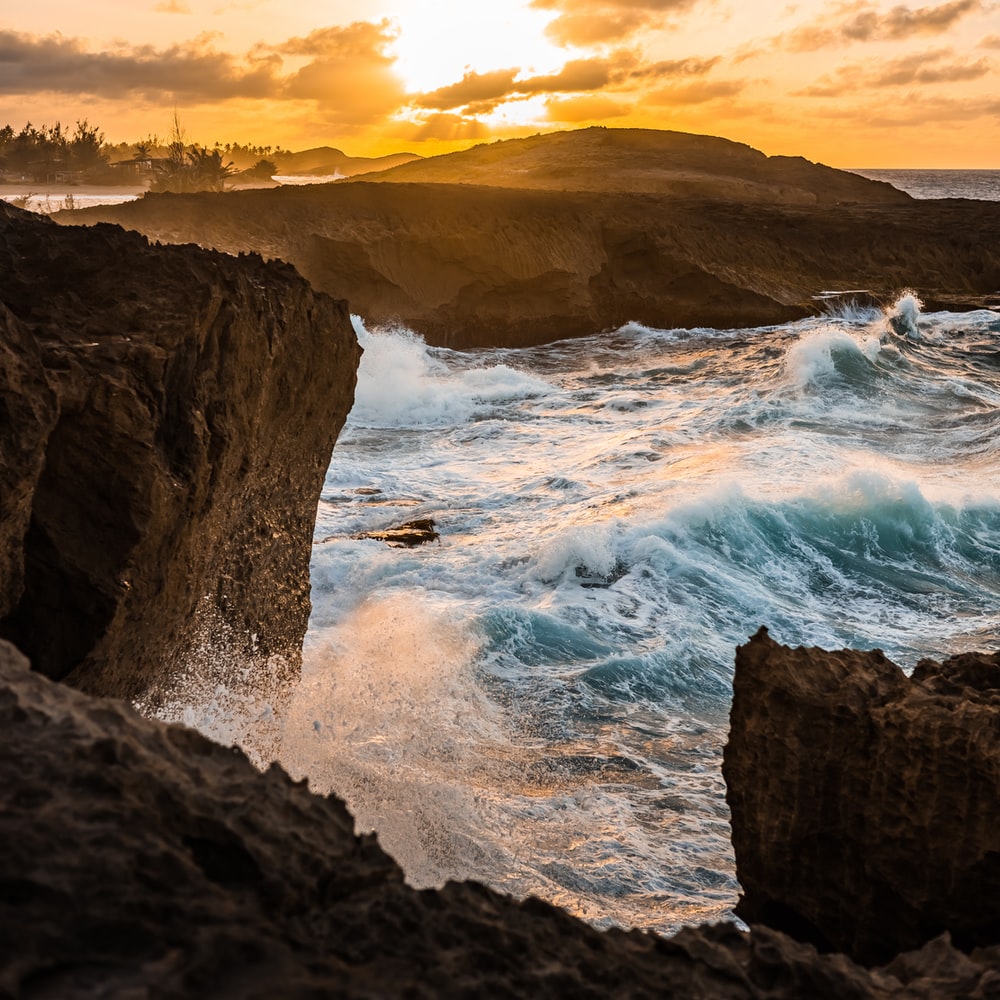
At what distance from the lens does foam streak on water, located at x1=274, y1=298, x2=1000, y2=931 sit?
546cm

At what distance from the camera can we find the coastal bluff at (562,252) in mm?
22000

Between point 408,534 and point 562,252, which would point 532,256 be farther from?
point 408,534

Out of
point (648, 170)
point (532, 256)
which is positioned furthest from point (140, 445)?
point (648, 170)

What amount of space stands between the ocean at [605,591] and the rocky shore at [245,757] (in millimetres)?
1007

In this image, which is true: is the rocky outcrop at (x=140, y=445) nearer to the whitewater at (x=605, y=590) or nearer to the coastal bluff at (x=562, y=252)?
the whitewater at (x=605, y=590)

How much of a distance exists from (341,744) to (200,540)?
6.17ft

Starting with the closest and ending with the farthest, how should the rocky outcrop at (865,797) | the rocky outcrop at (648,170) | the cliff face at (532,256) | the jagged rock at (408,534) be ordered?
the rocky outcrop at (865,797) → the jagged rock at (408,534) → the cliff face at (532,256) → the rocky outcrop at (648,170)

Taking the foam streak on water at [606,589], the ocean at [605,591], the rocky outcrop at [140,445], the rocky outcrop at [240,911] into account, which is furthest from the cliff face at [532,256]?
the rocky outcrop at [240,911]

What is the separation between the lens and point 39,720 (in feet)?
6.58

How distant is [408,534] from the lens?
10328 millimetres

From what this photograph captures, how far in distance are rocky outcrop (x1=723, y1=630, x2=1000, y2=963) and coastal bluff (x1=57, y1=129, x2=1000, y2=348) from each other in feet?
56.1

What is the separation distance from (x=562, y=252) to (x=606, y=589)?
16130mm

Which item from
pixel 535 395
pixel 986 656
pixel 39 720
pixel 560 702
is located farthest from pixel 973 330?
pixel 39 720

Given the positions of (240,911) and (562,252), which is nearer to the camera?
(240,911)
